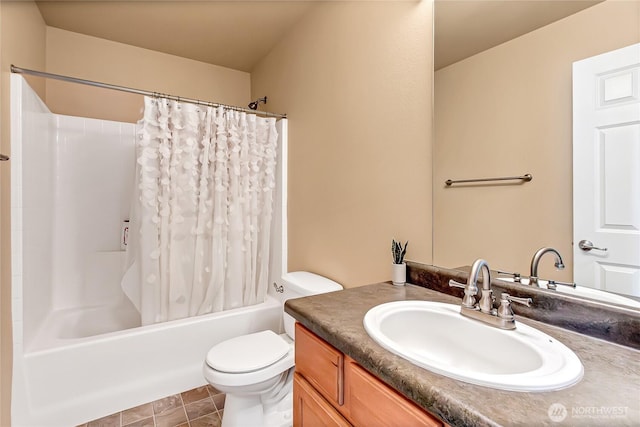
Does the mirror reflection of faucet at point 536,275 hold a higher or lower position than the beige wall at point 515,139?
lower

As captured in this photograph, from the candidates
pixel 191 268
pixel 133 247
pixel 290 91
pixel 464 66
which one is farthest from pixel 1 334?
pixel 464 66

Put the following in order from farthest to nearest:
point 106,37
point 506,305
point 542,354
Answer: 1. point 106,37
2. point 506,305
3. point 542,354

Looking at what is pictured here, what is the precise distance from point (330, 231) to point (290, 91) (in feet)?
3.94

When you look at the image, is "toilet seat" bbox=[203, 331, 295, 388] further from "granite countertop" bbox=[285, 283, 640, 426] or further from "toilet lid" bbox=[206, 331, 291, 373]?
"granite countertop" bbox=[285, 283, 640, 426]

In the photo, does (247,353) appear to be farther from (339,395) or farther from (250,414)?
(339,395)

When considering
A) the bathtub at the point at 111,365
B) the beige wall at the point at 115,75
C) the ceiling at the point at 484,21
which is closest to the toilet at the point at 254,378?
the bathtub at the point at 111,365

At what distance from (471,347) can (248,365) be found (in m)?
0.96

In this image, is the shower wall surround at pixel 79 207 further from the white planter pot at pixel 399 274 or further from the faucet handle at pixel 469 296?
the faucet handle at pixel 469 296

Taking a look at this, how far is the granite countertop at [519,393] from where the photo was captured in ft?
1.58

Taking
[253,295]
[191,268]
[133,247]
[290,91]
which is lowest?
[253,295]

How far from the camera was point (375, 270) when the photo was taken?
1.52m

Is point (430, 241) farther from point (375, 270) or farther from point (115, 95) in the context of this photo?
point (115, 95)

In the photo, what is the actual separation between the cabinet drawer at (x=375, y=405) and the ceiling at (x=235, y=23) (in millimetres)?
1172

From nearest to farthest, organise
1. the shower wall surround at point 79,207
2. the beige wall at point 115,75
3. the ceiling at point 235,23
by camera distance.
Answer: the ceiling at point 235,23 → the shower wall surround at point 79,207 → the beige wall at point 115,75
